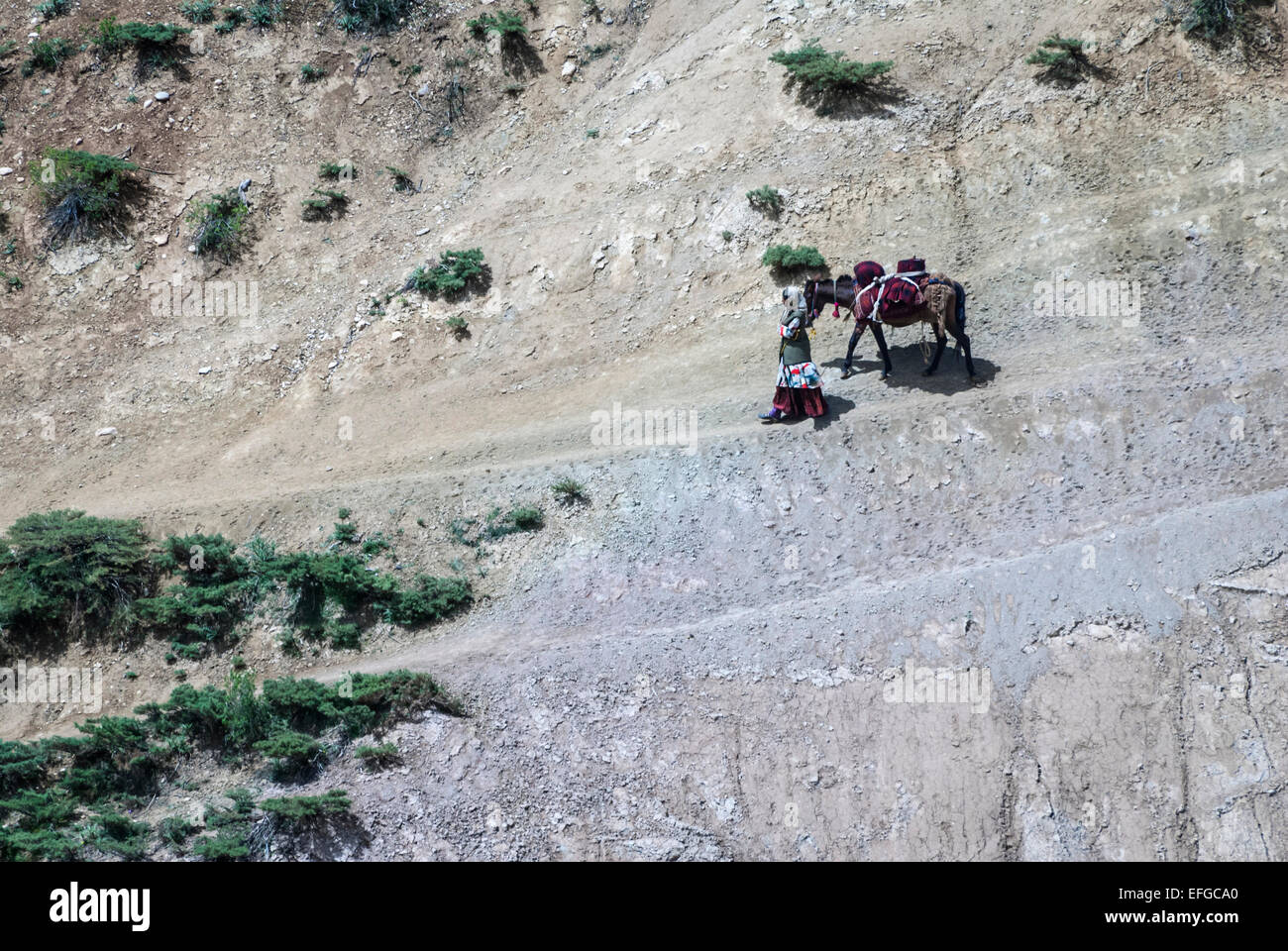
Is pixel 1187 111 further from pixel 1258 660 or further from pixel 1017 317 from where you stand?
pixel 1258 660

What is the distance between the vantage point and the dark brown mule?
1363cm

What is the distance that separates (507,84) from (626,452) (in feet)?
34.0

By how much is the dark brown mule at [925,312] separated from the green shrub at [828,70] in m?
5.56

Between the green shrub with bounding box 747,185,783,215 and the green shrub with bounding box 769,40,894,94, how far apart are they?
243cm

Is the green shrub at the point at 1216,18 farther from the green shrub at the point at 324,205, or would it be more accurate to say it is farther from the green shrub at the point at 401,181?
the green shrub at the point at 324,205

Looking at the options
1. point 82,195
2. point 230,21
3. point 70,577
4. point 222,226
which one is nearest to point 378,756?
point 70,577

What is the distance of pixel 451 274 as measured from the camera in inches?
703

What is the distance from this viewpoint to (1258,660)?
35.3ft

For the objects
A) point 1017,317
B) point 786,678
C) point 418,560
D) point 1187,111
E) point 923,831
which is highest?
point 1187,111

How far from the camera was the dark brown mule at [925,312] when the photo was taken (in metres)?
13.6

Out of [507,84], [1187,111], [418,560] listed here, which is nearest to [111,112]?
[507,84]

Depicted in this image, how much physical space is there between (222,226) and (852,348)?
12.4 meters

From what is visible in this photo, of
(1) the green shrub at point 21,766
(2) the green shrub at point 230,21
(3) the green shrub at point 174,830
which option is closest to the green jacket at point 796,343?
(3) the green shrub at point 174,830

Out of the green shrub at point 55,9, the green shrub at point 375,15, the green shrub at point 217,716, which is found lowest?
the green shrub at point 217,716
